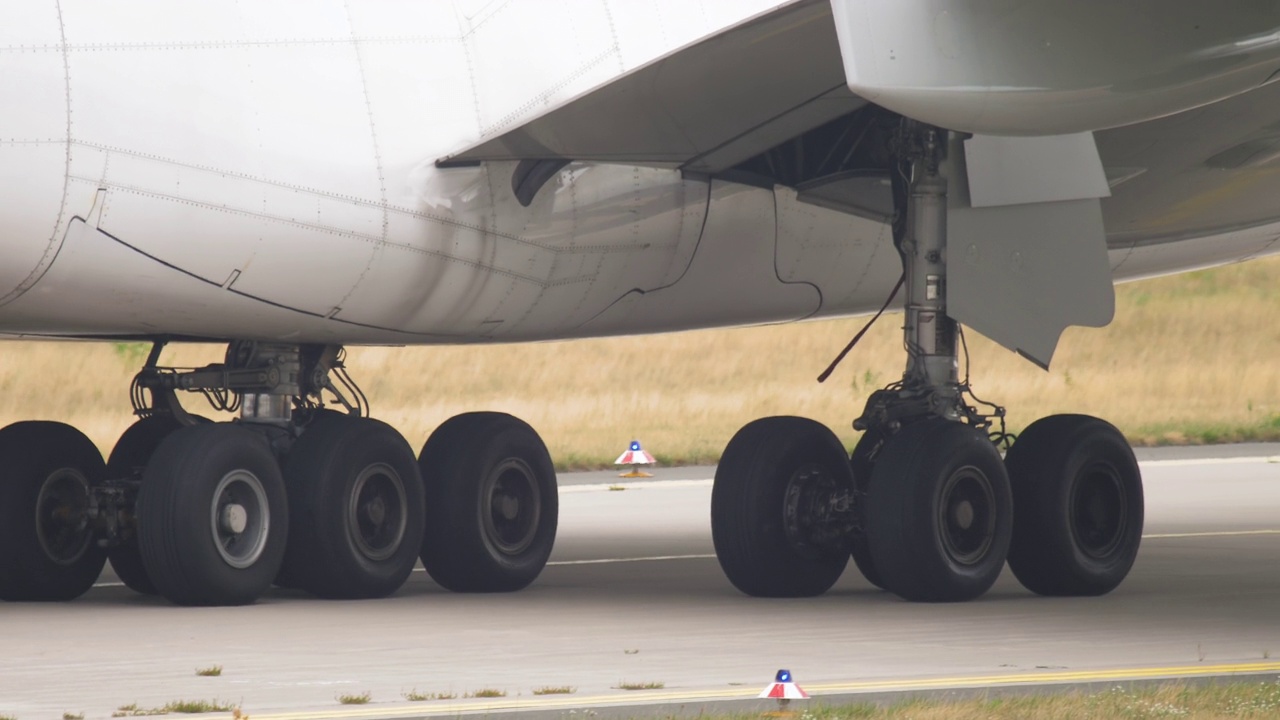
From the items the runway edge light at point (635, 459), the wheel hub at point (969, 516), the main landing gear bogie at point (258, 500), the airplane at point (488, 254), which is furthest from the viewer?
the runway edge light at point (635, 459)

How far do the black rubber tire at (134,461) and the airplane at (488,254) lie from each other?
3 centimetres

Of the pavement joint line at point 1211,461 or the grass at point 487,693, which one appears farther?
the pavement joint line at point 1211,461

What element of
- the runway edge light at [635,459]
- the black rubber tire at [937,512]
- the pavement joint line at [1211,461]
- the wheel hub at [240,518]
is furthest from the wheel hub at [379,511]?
the pavement joint line at [1211,461]

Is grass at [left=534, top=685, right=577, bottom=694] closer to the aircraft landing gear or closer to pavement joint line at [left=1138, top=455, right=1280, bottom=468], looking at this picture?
the aircraft landing gear

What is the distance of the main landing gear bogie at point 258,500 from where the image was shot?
13930mm

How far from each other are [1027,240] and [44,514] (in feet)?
23.3

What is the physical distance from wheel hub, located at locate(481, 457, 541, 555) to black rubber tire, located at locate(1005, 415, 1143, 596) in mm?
3643

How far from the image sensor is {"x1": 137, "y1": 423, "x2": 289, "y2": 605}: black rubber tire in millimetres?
13773

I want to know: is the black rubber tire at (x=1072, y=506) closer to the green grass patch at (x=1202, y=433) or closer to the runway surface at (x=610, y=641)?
the runway surface at (x=610, y=641)

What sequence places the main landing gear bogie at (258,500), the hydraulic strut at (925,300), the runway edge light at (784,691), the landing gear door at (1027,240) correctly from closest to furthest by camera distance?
1. the runway edge light at (784,691)
2. the main landing gear bogie at (258,500)
3. the landing gear door at (1027,240)
4. the hydraulic strut at (925,300)

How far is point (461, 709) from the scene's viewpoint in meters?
A: 9.34

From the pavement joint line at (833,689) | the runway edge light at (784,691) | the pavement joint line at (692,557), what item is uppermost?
the pavement joint line at (692,557)

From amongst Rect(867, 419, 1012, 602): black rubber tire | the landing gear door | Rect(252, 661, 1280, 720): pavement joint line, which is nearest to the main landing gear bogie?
Rect(867, 419, 1012, 602): black rubber tire

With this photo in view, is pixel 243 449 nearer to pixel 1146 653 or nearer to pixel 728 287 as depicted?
pixel 728 287
